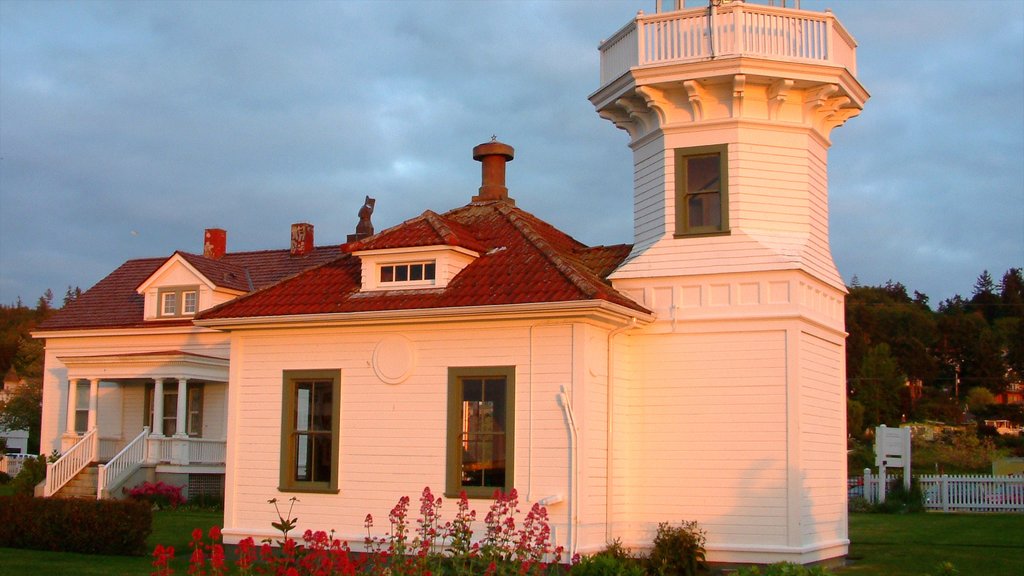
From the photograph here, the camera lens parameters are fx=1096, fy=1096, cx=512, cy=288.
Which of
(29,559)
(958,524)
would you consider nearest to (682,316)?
(29,559)

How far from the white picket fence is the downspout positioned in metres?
17.6

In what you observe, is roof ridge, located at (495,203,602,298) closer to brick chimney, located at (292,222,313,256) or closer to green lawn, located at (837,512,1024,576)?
green lawn, located at (837,512,1024,576)

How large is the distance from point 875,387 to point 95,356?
4656cm

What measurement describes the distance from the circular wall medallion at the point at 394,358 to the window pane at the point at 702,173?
16.5 feet

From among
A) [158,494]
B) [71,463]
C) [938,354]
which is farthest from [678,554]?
[938,354]

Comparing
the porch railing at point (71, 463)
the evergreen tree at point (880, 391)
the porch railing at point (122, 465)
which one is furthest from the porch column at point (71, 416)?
the evergreen tree at point (880, 391)

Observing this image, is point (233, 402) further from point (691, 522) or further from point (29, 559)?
point (691, 522)

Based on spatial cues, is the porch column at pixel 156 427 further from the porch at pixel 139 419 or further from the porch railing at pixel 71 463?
the porch railing at pixel 71 463

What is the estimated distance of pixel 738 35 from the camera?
16.5 meters

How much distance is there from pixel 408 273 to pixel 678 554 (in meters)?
5.93

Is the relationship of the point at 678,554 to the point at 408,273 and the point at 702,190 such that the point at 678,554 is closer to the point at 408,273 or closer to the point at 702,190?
the point at 702,190

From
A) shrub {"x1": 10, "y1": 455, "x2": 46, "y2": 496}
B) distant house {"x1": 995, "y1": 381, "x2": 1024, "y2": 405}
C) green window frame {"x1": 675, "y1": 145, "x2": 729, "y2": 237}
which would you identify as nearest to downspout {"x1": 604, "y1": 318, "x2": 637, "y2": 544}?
green window frame {"x1": 675, "y1": 145, "x2": 729, "y2": 237}

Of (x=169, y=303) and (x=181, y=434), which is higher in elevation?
(x=169, y=303)

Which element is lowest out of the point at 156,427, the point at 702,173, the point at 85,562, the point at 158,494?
the point at 85,562
